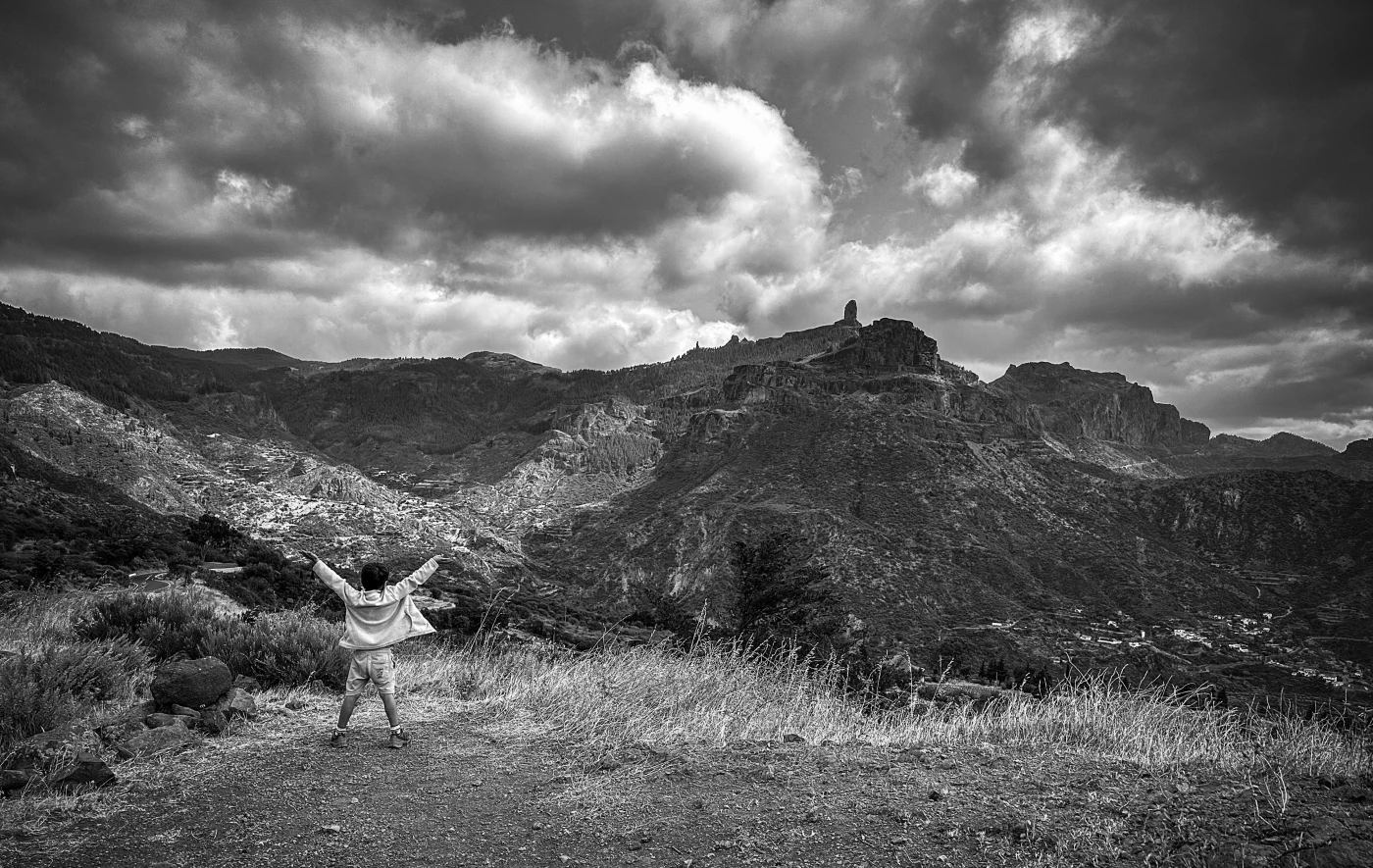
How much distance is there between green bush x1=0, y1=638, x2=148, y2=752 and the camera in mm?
5523

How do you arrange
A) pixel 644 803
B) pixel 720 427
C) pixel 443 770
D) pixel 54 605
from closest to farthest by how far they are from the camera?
pixel 644 803 → pixel 443 770 → pixel 54 605 → pixel 720 427

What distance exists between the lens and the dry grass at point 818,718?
5.46 metres

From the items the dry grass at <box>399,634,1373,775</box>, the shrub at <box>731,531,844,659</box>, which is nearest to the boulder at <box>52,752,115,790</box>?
the dry grass at <box>399,634,1373,775</box>

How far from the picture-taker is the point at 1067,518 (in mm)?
118438

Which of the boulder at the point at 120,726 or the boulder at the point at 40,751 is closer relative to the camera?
the boulder at the point at 40,751

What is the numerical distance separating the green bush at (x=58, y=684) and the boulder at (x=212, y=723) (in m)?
1.04

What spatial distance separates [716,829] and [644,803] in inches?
26.2

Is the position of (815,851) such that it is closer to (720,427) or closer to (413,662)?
(413,662)

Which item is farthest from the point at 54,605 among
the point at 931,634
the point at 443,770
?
the point at 931,634

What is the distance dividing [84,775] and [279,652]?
3.97m

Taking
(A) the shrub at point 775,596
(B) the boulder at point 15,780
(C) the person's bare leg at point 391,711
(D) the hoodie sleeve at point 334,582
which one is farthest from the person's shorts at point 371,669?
(A) the shrub at point 775,596

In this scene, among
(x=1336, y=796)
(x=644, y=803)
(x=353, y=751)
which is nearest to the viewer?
(x=1336, y=796)

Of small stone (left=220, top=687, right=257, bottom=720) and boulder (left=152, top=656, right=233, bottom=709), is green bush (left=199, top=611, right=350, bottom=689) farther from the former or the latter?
boulder (left=152, top=656, right=233, bottom=709)

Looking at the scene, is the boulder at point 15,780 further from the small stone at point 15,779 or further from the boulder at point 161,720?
the boulder at point 161,720
